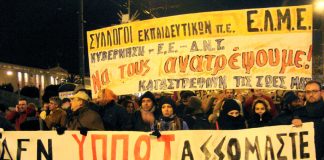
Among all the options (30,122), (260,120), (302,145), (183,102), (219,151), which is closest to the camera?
(302,145)

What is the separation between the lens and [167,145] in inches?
197

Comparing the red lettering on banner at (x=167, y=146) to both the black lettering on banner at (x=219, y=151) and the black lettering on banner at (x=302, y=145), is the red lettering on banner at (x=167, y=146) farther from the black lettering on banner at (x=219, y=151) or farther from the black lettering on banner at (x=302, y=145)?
the black lettering on banner at (x=302, y=145)

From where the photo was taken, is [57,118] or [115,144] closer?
[115,144]

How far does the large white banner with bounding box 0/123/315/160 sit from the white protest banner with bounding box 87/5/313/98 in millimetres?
699

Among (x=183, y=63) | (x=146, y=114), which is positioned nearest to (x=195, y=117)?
(x=146, y=114)

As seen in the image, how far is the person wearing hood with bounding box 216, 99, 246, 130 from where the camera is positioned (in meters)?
5.16

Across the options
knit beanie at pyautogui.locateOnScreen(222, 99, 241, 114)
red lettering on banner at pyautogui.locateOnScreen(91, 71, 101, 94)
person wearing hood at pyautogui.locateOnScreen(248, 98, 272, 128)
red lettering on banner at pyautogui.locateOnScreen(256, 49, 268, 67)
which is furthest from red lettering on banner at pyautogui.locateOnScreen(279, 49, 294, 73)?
red lettering on banner at pyautogui.locateOnScreen(91, 71, 101, 94)

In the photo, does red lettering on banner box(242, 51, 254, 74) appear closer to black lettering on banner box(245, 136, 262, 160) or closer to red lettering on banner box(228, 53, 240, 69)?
red lettering on banner box(228, 53, 240, 69)

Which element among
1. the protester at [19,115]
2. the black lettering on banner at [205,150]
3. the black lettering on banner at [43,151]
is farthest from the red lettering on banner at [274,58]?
the protester at [19,115]

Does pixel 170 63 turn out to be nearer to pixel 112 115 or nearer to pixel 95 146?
pixel 112 115

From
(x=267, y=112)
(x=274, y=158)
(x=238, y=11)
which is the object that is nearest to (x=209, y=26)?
(x=238, y=11)

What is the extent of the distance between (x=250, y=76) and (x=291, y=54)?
0.50 meters

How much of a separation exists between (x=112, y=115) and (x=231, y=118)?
5.38 ft

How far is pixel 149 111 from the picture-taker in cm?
578
